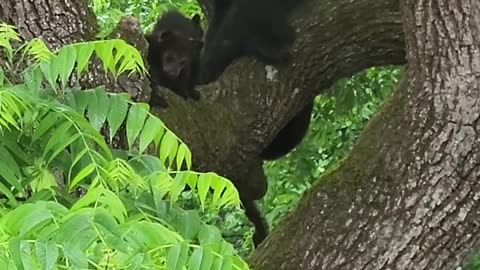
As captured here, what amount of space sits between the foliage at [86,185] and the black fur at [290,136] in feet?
6.83

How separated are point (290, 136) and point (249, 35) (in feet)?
1.81

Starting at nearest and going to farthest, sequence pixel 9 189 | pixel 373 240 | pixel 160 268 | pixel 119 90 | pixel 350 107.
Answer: pixel 160 268 < pixel 9 189 < pixel 119 90 < pixel 373 240 < pixel 350 107

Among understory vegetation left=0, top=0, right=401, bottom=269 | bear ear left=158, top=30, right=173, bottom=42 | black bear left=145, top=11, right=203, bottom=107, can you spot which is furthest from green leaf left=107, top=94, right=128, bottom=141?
bear ear left=158, top=30, right=173, bottom=42

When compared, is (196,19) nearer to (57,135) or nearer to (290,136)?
(290,136)

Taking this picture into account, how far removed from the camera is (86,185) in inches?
71.9

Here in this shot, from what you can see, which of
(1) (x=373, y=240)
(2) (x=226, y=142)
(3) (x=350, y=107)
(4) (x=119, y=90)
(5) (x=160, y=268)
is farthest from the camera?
(3) (x=350, y=107)

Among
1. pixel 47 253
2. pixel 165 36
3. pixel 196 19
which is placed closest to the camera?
pixel 47 253

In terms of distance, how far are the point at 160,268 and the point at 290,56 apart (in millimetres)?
2311

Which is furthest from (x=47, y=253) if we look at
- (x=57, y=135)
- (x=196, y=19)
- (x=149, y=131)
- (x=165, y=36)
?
(x=196, y=19)

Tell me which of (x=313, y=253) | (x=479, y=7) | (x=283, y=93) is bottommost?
(x=313, y=253)

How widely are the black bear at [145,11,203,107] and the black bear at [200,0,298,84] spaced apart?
0.11 meters

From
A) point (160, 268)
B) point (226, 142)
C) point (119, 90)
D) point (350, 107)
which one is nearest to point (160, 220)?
point (160, 268)

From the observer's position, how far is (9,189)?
1.68 metres

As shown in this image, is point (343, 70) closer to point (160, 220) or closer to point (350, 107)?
point (350, 107)
